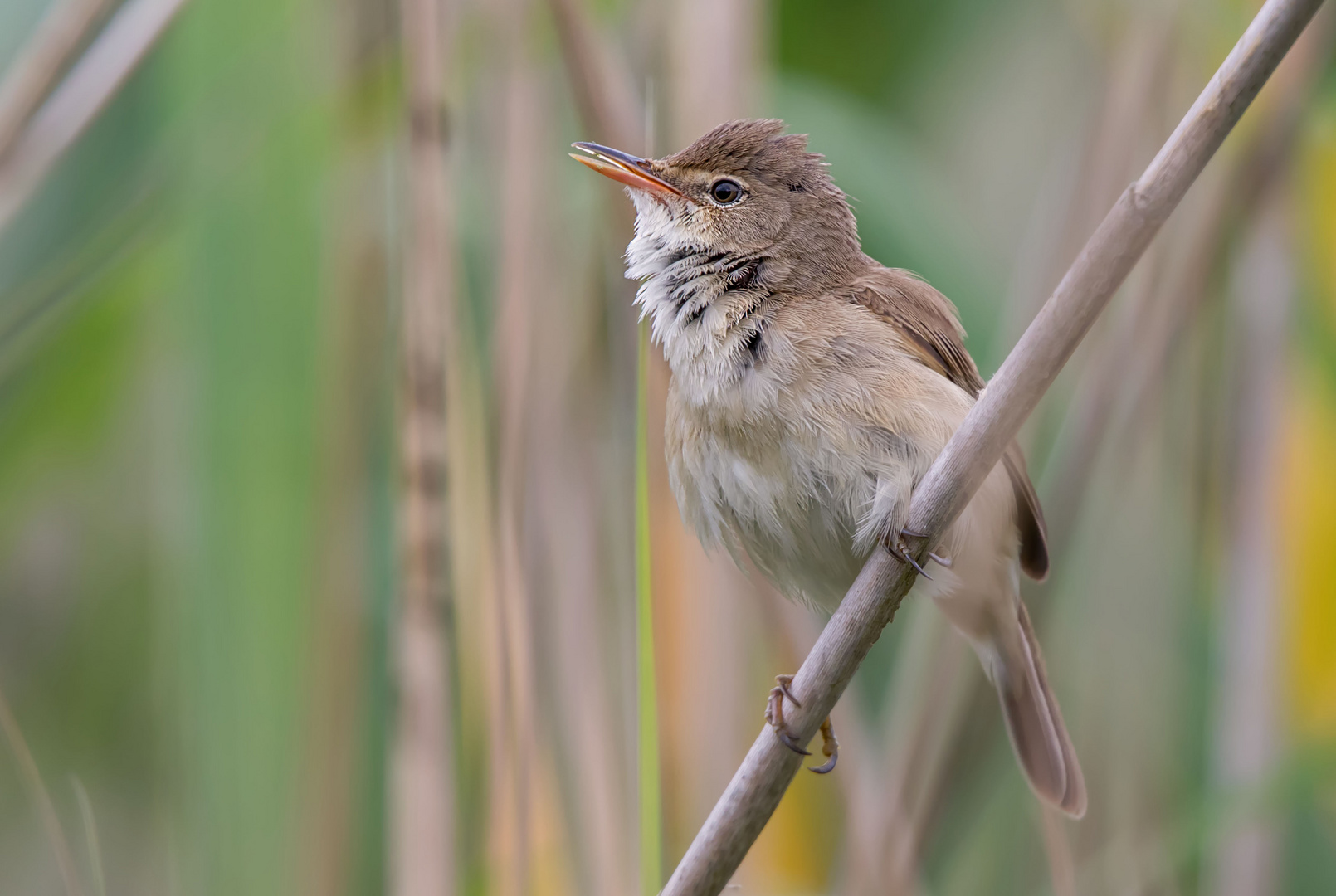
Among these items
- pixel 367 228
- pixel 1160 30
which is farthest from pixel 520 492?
pixel 1160 30

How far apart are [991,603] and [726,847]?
41.3 inches

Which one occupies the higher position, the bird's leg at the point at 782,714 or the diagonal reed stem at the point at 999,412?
the diagonal reed stem at the point at 999,412

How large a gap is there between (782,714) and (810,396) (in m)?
0.54

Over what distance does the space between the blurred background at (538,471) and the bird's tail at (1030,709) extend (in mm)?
55

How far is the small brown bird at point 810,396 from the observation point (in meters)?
1.97

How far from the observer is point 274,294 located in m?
1.73

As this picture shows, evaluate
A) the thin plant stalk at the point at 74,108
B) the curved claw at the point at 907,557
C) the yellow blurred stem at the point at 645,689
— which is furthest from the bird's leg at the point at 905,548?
the thin plant stalk at the point at 74,108

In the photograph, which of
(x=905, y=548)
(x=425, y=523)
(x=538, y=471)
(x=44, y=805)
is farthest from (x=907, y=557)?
(x=44, y=805)

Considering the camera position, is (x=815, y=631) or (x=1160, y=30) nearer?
(x=1160, y=30)

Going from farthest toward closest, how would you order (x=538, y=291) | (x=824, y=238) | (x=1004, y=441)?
1. (x=824, y=238)
2. (x=538, y=291)
3. (x=1004, y=441)

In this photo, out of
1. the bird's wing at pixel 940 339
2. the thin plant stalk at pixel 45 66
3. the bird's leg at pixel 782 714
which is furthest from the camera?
the bird's wing at pixel 940 339

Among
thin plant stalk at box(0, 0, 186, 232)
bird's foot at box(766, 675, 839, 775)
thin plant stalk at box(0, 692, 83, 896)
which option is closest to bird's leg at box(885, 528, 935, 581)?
bird's foot at box(766, 675, 839, 775)

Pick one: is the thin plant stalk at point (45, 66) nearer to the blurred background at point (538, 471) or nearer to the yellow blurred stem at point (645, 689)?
the blurred background at point (538, 471)

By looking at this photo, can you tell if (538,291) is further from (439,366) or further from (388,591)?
(388,591)
